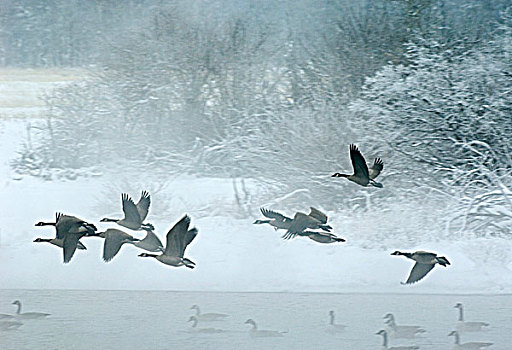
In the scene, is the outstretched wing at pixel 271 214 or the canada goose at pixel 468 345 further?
the outstretched wing at pixel 271 214

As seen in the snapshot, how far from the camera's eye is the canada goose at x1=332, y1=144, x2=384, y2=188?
257cm

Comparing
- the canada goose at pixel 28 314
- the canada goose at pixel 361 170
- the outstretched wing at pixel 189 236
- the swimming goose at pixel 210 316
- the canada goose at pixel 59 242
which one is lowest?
the canada goose at pixel 28 314

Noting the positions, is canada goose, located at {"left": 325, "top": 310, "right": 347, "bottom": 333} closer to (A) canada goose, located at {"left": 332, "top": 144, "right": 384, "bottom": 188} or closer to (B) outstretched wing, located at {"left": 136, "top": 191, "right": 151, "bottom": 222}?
(A) canada goose, located at {"left": 332, "top": 144, "right": 384, "bottom": 188}

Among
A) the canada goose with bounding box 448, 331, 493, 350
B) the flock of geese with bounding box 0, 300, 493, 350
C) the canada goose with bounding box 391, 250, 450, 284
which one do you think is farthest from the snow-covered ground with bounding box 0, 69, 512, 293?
the canada goose with bounding box 448, 331, 493, 350

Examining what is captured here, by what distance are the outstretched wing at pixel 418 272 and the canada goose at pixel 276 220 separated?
0.45m

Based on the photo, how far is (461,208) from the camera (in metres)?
2.62

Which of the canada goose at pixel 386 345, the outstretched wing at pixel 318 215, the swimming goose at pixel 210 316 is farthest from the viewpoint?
the outstretched wing at pixel 318 215

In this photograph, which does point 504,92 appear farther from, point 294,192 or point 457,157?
point 294,192

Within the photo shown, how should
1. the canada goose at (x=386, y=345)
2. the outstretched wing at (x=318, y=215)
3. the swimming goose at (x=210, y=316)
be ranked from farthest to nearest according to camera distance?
the outstretched wing at (x=318, y=215), the swimming goose at (x=210, y=316), the canada goose at (x=386, y=345)

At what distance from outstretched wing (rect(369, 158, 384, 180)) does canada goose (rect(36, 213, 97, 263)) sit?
95 centimetres

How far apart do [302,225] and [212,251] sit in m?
0.32

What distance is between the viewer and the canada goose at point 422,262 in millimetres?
2613

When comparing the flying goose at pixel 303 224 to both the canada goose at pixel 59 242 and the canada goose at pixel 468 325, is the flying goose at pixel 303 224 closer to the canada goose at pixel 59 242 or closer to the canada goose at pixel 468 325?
the canada goose at pixel 468 325

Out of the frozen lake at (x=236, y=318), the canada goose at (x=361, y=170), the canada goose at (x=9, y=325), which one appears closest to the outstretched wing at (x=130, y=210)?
the frozen lake at (x=236, y=318)
